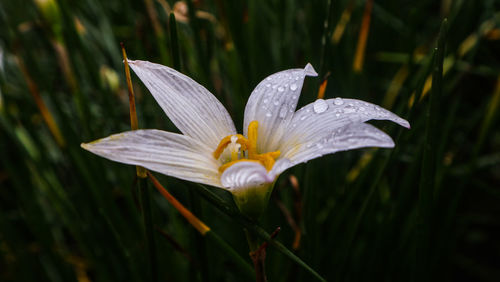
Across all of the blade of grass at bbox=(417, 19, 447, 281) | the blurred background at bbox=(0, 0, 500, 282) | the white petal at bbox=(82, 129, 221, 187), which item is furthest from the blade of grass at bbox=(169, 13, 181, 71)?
the blade of grass at bbox=(417, 19, 447, 281)

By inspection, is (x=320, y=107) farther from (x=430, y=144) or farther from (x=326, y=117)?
(x=430, y=144)

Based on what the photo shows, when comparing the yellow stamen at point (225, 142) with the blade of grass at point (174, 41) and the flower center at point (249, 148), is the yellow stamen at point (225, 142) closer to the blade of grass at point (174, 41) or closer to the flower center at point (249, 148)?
the flower center at point (249, 148)

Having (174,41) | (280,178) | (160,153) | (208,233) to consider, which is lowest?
(280,178)

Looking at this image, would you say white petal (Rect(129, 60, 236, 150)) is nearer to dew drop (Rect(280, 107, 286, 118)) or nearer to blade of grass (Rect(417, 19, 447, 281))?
dew drop (Rect(280, 107, 286, 118))

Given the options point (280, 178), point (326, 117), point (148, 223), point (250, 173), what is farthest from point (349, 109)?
point (280, 178)

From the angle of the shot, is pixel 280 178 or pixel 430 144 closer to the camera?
pixel 430 144

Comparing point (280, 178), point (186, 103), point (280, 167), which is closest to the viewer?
point (280, 167)
